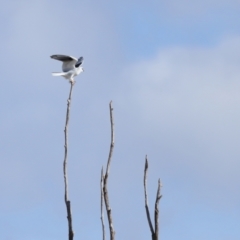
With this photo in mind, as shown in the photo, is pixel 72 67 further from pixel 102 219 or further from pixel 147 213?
pixel 147 213

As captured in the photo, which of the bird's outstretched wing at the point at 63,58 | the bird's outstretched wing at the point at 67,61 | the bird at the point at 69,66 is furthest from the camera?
the bird's outstretched wing at the point at 67,61

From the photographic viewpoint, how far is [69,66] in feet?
98.5

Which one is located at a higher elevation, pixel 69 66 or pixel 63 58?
pixel 63 58

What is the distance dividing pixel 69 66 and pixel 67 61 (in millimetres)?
305

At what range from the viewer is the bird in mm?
29094

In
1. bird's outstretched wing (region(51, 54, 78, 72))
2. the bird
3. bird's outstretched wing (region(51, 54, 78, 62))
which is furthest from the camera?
bird's outstretched wing (region(51, 54, 78, 72))

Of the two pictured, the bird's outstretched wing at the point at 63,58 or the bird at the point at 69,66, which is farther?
the bird's outstretched wing at the point at 63,58

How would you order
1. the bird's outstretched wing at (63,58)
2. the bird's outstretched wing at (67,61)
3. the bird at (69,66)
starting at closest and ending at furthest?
the bird at (69,66) < the bird's outstretched wing at (63,58) < the bird's outstretched wing at (67,61)

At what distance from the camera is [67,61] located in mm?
30266

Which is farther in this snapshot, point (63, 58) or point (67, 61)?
point (67, 61)

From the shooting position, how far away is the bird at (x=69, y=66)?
29.1 meters

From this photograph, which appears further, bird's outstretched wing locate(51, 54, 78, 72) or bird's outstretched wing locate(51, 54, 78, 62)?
bird's outstretched wing locate(51, 54, 78, 72)

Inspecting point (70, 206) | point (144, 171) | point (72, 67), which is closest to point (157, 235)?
point (144, 171)

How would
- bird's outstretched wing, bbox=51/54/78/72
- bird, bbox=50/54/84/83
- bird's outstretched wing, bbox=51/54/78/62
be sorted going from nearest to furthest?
bird, bbox=50/54/84/83, bird's outstretched wing, bbox=51/54/78/62, bird's outstretched wing, bbox=51/54/78/72
